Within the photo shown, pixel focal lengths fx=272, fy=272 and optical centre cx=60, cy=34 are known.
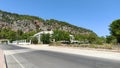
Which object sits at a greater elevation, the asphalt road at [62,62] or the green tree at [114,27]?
the green tree at [114,27]

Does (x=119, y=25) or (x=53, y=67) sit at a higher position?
(x=119, y=25)

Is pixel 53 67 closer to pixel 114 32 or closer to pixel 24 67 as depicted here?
pixel 24 67

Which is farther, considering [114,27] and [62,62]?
[114,27]

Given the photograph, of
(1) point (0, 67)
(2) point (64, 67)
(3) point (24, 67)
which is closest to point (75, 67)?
(2) point (64, 67)

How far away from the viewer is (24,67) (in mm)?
18250

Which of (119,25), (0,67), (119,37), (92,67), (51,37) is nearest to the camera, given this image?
(92,67)

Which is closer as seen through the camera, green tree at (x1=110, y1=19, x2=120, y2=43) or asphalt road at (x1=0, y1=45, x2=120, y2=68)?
asphalt road at (x1=0, y1=45, x2=120, y2=68)

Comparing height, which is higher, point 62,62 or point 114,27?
point 114,27

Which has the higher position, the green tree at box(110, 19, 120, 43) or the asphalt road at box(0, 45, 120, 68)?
the green tree at box(110, 19, 120, 43)

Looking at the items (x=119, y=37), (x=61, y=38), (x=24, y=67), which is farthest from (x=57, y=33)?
(x=24, y=67)

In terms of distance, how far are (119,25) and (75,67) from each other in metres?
80.6

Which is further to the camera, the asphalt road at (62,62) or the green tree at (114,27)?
the green tree at (114,27)

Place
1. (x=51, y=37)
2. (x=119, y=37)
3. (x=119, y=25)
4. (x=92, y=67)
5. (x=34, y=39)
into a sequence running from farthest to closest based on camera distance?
(x=34, y=39)
(x=51, y=37)
(x=119, y=25)
(x=119, y=37)
(x=92, y=67)

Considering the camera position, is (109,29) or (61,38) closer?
(109,29)
